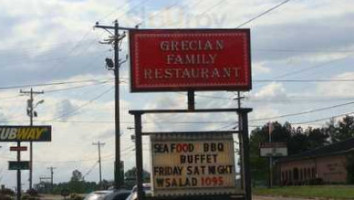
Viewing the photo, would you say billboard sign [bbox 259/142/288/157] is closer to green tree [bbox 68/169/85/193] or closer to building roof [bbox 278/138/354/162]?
building roof [bbox 278/138/354/162]

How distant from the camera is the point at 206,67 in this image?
648 inches

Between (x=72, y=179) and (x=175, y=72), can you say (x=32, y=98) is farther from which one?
(x=72, y=179)

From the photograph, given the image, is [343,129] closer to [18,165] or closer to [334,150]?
[334,150]

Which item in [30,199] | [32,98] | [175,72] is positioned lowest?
[30,199]

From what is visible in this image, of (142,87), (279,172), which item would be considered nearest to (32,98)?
(279,172)

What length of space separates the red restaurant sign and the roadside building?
65583mm

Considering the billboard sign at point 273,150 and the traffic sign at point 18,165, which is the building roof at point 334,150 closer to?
the billboard sign at point 273,150

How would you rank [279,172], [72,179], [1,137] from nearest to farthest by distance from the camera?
[1,137]
[279,172]
[72,179]

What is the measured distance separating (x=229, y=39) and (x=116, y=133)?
3023cm

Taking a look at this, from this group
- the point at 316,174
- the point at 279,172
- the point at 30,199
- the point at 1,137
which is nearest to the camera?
the point at 1,137

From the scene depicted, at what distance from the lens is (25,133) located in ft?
199

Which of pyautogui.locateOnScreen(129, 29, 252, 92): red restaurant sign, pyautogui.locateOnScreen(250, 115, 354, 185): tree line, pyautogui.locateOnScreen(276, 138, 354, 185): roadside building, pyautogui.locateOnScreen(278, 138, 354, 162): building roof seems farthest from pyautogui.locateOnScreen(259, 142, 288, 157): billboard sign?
pyautogui.locateOnScreen(129, 29, 252, 92): red restaurant sign

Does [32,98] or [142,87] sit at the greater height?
[32,98]

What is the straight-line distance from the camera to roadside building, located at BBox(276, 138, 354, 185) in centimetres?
8557
